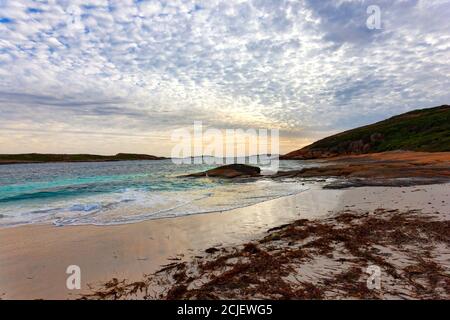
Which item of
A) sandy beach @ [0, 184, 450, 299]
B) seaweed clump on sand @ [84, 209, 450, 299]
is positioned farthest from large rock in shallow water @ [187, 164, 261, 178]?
seaweed clump on sand @ [84, 209, 450, 299]

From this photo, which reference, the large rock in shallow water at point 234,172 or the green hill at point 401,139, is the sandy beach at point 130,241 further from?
the green hill at point 401,139

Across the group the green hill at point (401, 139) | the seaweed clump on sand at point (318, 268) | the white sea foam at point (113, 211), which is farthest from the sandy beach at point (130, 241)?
the green hill at point (401, 139)

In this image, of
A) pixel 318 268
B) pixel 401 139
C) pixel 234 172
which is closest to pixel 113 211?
pixel 318 268

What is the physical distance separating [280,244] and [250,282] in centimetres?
257

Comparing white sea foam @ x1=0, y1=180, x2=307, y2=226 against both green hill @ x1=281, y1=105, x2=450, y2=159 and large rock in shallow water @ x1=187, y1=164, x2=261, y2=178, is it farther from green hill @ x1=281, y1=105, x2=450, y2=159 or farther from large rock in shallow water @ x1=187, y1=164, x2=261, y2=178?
green hill @ x1=281, y1=105, x2=450, y2=159

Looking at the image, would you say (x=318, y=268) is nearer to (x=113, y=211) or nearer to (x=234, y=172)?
(x=113, y=211)

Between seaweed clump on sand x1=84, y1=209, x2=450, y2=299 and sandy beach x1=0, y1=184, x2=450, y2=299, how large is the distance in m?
0.68

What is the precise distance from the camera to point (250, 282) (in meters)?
5.11

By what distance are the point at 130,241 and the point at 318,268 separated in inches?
219

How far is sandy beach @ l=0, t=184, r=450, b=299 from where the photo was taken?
5.88 meters

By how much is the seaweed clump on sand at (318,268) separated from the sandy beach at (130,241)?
0.68 meters

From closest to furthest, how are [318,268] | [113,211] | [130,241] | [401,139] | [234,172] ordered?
1. [318,268]
2. [130,241]
3. [113,211]
4. [234,172]
5. [401,139]

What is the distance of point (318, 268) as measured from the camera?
5.57 metres
